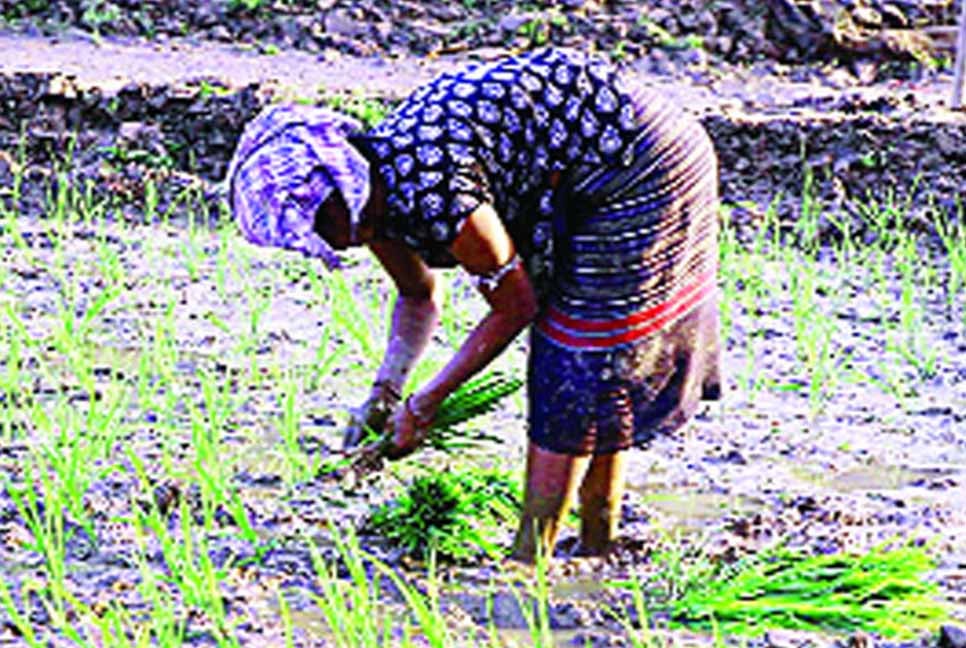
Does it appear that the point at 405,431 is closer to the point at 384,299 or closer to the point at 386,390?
the point at 386,390

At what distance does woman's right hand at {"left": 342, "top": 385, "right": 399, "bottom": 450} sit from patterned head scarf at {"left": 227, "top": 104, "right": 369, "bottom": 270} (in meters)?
0.48

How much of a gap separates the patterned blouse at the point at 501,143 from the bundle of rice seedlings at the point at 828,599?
645mm

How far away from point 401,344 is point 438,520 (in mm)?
325

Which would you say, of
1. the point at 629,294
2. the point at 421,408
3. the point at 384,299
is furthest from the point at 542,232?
the point at 384,299

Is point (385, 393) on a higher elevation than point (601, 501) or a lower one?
higher

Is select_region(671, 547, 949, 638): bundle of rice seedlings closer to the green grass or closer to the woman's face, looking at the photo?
the green grass

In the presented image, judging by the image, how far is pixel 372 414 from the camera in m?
3.11

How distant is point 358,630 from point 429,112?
81cm

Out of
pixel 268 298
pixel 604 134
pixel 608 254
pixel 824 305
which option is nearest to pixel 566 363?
pixel 608 254

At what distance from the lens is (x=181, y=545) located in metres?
3.16

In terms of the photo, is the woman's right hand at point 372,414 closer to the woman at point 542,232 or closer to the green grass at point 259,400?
the woman at point 542,232

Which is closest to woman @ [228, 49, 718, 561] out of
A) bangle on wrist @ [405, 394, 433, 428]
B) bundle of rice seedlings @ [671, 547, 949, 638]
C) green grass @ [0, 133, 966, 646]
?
bangle on wrist @ [405, 394, 433, 428]

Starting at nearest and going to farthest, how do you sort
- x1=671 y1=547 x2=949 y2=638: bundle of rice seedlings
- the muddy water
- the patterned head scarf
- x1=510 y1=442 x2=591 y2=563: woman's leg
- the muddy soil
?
the patterned head scarf
x1=671 y1=547 x2=949 y2=638: bundle of rice seedlings
x1=510 y1=442 x2=591 y2=563: woman's leg
the muddy water
the muddy soil

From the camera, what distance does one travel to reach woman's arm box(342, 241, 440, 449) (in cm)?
310
